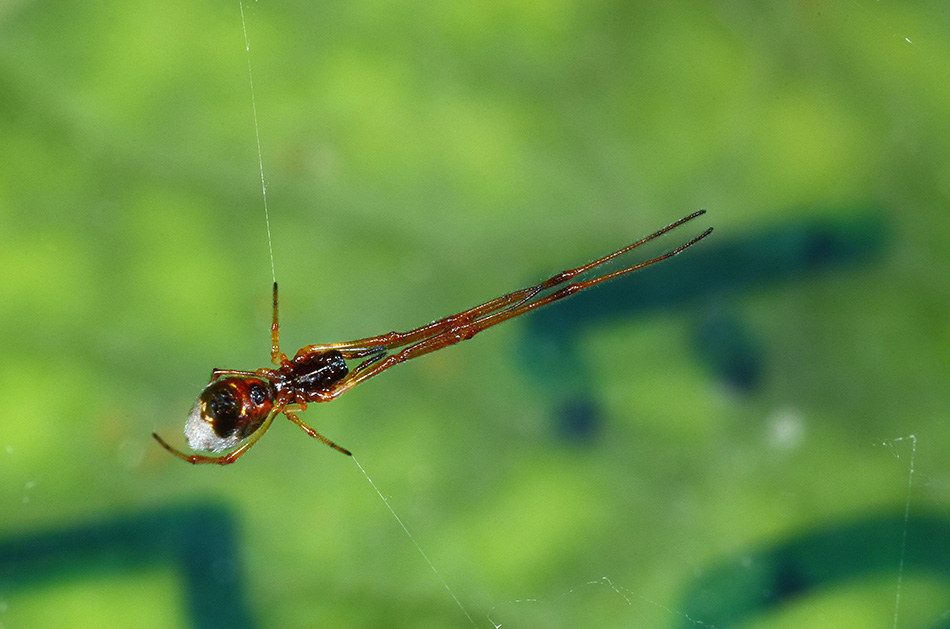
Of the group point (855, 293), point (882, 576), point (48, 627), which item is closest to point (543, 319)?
point (855, 293)

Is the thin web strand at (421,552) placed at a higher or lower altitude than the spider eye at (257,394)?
lower

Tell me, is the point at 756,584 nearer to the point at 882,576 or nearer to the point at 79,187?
the point at 882,576

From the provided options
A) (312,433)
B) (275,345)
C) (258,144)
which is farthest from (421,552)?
(258,144)

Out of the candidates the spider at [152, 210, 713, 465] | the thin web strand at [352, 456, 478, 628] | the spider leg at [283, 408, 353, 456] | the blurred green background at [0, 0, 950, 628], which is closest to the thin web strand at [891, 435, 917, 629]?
the blurred green background at [0, 0, 950, 628]

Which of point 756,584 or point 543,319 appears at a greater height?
point 543,319

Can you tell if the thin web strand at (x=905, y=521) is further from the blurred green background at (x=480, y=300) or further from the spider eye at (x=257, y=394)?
the spider eye at (x=257, y=394)

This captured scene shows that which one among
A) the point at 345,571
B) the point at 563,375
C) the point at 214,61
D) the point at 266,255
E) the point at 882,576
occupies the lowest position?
the point at 882,576

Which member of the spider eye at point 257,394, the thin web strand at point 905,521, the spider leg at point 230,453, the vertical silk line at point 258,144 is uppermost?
the vertical silk line at point 258,144

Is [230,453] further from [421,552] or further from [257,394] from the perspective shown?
[421,552]

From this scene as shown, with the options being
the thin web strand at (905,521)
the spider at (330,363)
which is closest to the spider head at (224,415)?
the spider at (330,363)
